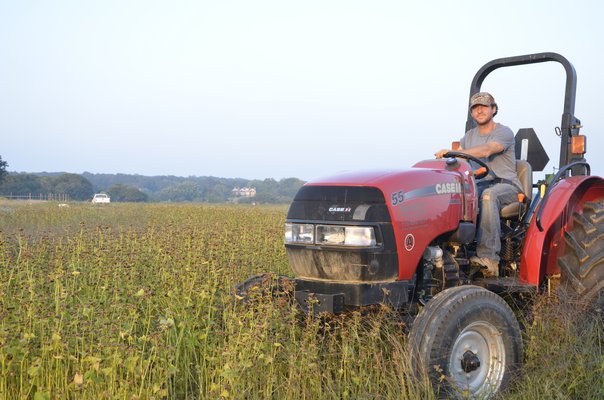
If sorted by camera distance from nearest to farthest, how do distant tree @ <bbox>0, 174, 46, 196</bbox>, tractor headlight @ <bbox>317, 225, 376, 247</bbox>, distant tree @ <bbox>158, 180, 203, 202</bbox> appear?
tractor headlight @ <bbox>317, 225, 376, 247</bbox> → distant tree @ <bbox>0, 174, 46, 196</bbox> → distant tree @ <bbox>158, 180, 203, 202</bbox>

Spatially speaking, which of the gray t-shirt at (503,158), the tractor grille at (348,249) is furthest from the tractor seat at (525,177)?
the tractor grille at (348,249)

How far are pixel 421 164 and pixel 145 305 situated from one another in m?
2.51

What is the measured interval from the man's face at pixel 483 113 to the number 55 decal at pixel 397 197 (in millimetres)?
1543

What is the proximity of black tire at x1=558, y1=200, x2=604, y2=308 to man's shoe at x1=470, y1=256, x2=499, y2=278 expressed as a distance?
673mm

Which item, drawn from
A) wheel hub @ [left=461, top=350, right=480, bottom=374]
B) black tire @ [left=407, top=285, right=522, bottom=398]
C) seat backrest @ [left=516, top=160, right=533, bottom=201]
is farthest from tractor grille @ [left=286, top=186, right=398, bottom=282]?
seat backrest @ [left=516, top=160, right=533, bottom=201]

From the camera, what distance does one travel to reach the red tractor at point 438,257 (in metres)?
3.71

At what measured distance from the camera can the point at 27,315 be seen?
3.79 m

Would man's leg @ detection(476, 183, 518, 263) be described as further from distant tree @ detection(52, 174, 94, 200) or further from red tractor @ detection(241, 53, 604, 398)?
distant tree @ detection(52, 174, 94, 200)

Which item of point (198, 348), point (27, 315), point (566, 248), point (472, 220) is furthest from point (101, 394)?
point (566, 248)

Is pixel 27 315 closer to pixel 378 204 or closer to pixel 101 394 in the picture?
pixel 101 394

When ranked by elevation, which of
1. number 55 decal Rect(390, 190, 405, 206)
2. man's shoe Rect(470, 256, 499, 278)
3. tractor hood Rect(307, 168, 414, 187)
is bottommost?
man's shoe Rect(470, 256, 499, 278)

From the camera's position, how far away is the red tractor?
371 centimetres

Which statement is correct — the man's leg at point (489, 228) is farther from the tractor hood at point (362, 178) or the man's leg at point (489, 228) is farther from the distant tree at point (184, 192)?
the distant tree at point (184, 192)

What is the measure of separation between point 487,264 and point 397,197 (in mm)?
1037
